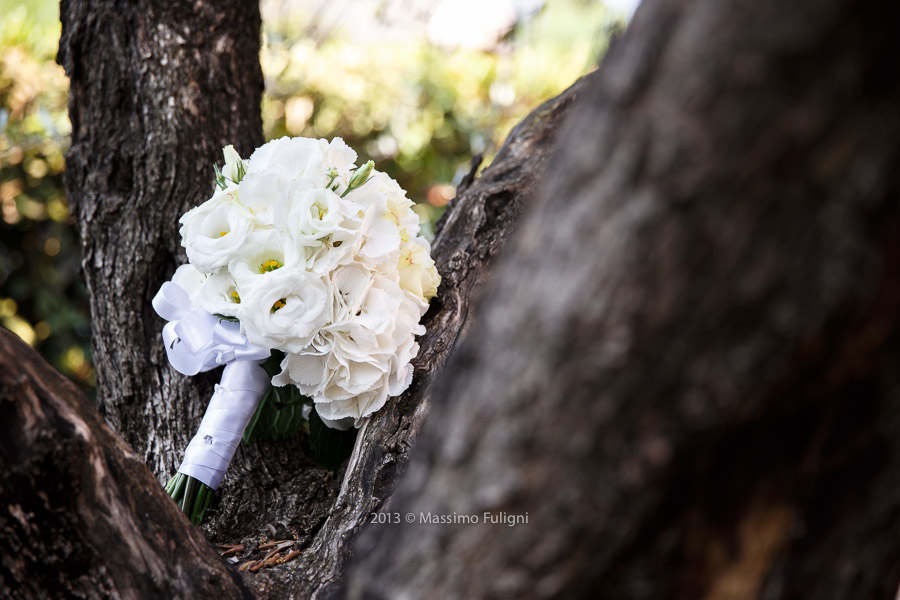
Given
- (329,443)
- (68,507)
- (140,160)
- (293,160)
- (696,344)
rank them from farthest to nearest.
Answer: (140,160) → (329,443) → (293,160) → (68,507) → (696,344)

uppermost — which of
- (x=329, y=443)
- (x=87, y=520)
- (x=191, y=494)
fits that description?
(x=87, y=520)

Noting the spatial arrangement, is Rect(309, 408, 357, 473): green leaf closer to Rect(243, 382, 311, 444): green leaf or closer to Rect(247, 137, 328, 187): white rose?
Rect(243, 382, 311, 444): green leaf

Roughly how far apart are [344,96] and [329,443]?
3110 mm

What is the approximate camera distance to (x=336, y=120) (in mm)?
4246

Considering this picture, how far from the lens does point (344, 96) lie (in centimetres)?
415

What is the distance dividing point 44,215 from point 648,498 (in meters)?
4.09

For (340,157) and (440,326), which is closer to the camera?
(340,157)

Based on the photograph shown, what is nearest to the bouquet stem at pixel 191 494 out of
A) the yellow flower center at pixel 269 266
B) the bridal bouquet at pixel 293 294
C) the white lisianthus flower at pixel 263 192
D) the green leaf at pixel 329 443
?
the bridal bouquet at pixel 293 294

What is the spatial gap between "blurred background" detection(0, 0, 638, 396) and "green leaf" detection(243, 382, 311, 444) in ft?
7.43

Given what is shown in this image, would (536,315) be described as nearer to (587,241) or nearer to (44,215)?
(587,241)

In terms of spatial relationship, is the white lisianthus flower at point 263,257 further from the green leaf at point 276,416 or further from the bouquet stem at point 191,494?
the bouquet stem at point 191,494

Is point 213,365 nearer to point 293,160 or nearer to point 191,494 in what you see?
point 191,494

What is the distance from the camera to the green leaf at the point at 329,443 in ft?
5.00

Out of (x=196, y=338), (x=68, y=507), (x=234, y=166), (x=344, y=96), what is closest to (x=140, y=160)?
(x=234, y=166)
